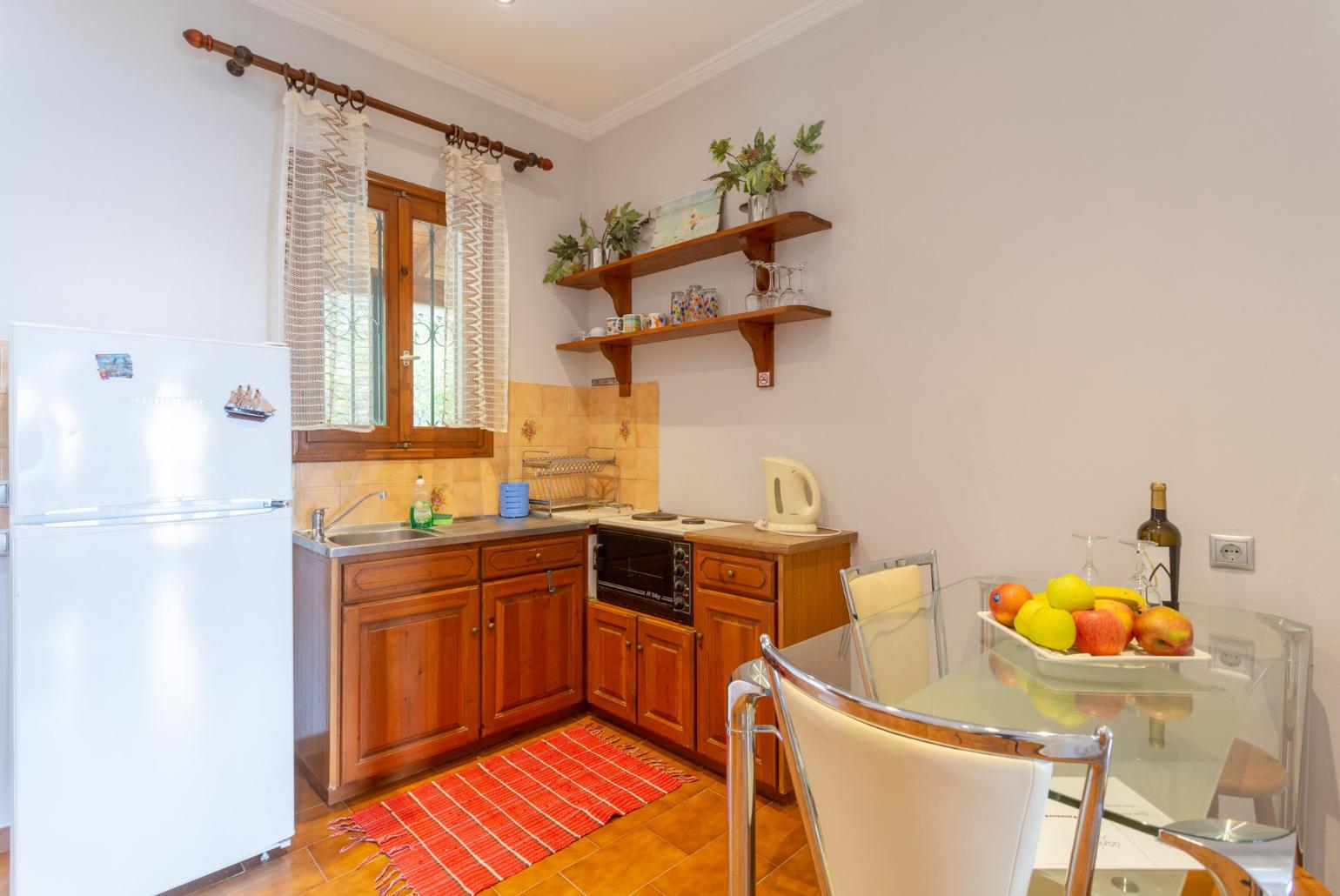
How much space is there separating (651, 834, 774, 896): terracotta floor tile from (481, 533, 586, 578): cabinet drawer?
4.05ft

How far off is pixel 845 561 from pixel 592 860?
1344 mm

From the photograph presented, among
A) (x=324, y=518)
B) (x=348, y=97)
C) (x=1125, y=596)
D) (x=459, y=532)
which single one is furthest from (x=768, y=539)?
(x=348, y=97)

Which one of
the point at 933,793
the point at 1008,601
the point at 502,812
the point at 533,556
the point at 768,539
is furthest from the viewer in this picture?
the point at 533,556

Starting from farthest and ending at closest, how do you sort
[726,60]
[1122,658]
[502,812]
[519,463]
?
[519,463]
[726,60]
[502,812]
[1122,658]

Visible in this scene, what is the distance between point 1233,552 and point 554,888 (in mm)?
2066

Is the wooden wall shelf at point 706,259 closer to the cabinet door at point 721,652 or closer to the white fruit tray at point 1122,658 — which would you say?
the cabinet door at point 721,652

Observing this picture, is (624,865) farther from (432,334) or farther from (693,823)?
(432,334)

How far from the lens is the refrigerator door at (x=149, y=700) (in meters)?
1.61

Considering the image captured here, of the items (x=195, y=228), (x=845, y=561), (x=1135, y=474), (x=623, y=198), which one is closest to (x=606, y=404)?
(x=623, y=198)

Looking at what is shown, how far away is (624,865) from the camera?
6.46 ft

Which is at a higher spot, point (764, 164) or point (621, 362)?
point (764, 164)

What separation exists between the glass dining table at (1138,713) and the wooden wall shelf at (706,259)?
1.36 meters

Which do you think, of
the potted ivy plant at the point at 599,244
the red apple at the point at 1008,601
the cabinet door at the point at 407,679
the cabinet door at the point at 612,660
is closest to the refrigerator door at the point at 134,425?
the cabinet door at the point at 407,679

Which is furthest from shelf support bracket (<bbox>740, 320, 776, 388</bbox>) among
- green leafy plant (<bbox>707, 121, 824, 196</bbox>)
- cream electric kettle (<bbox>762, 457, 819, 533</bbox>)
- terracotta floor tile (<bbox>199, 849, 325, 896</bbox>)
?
terracotta floor tile (<bbox>199, 849, 325, 896</bbox>)
